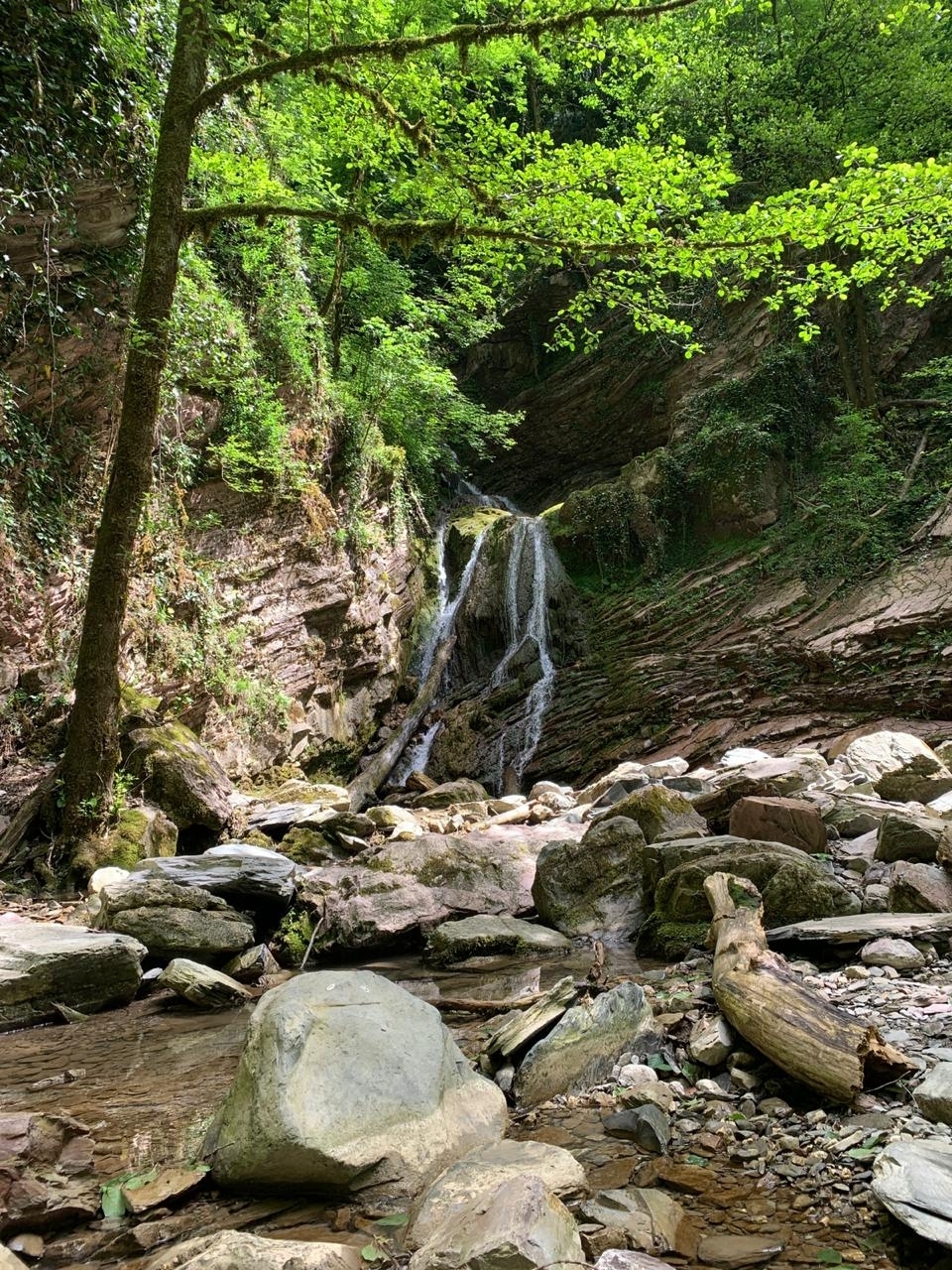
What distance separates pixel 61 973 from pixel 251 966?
3.98 feet

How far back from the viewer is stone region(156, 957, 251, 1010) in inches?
177

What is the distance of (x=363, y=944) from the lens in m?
5.65

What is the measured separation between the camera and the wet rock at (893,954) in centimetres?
341

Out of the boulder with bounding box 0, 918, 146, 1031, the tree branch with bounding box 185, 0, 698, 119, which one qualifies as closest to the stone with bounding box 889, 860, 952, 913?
the boulder with bounding box 0, 918, 146, 1031

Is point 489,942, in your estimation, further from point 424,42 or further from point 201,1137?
point 424,42

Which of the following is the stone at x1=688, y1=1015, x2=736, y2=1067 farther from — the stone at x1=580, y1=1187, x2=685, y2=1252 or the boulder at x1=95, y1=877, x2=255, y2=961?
the boulder at x1=95, y1=877, x2=255, y2=961

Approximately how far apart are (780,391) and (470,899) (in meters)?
14.1

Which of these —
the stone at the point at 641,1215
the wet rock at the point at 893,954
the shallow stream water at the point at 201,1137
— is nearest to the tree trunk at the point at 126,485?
the shallow stream water at the point at 201,1137

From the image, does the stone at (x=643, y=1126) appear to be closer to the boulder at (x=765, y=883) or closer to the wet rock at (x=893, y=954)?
the wet rock at (x=893, y=954)

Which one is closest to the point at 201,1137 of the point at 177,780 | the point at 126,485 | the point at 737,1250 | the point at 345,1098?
the point at 345,1098

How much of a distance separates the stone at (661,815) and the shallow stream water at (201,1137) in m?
1.99

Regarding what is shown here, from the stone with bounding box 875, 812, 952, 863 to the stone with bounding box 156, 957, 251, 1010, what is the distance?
451 centimetres

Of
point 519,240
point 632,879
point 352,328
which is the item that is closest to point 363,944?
point 632,879

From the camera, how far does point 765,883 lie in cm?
459
